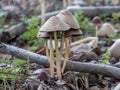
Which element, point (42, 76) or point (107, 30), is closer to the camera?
point (42, 76)

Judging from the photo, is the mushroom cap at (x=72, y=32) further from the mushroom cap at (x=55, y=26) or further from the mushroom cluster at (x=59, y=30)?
the mushroom cap at (x=55, y=26)

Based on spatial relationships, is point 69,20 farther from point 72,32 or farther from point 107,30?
point 107,30

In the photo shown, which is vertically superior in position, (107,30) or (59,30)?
(59,30)

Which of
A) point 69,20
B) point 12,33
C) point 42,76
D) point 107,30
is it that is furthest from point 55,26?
point 107,30

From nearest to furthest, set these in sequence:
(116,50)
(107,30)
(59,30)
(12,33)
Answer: (59,30) < (116,50) < (12,33) < (107,30)

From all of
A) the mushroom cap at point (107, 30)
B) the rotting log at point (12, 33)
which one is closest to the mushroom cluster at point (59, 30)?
the rotting log at point (12, 33)

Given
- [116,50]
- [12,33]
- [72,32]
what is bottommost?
[116,50]

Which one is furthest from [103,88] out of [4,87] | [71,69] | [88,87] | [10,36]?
[10,36]

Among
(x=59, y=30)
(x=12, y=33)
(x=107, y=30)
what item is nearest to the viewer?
(x=59, y=30)

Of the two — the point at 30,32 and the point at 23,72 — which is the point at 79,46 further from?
the point at 23,72

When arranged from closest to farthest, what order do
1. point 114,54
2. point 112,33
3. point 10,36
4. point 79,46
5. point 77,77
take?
point 77,77 → point 114,54 → point 79,46 → point 10,36 → point 112,33

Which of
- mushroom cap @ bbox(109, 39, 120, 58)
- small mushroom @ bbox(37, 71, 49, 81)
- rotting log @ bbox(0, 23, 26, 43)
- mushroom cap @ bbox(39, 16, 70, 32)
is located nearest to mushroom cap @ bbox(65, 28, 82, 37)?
mushroom cap @ bbox(39, 16, 70, 32)
